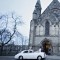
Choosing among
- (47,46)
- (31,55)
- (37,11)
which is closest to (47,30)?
(47,46)

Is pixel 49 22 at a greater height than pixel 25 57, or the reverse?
pixel 49 22

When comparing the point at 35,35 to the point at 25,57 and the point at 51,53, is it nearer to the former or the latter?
the point at 51,53

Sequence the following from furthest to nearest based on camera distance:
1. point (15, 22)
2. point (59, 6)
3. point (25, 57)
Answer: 1. point (59, 6)
2. point (15, 22)
3. point (25, 57)

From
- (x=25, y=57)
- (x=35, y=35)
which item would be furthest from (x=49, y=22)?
(x=25, y=57)

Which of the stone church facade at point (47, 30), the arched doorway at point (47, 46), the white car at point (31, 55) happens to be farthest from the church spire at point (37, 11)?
the white car at point (31, 55)

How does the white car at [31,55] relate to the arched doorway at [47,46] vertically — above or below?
below

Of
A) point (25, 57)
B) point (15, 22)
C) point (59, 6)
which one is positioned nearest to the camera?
point (25, 57)

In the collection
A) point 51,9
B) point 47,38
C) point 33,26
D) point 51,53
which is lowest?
point 51,53

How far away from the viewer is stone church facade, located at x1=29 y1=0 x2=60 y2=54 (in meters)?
44.9

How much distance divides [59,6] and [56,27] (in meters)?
5.76

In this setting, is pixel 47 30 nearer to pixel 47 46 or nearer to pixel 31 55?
pixel 47 46

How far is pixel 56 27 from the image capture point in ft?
149

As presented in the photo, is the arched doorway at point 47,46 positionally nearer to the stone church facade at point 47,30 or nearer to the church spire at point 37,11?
the stone church facade at point 47,30

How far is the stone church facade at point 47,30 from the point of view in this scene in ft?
147
